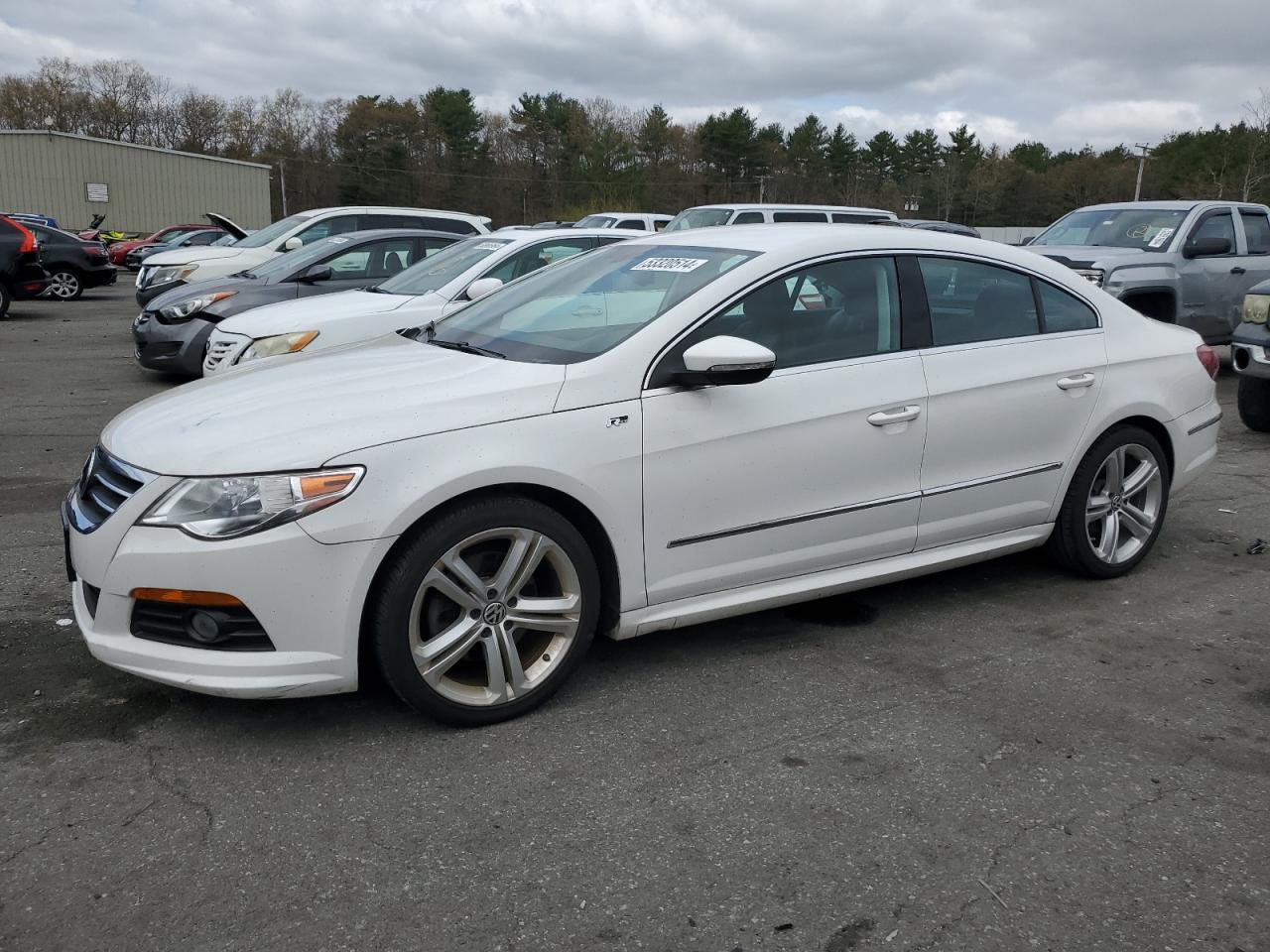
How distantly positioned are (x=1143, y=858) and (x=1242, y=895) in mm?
233

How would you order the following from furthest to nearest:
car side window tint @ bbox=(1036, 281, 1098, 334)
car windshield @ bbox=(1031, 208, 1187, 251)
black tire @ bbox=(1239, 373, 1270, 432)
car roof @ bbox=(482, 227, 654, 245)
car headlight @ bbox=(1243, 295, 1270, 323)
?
car windshield @ bbox=(1031, 208, 1187, 251), car roof @ bbox=(482, 227, 654, 245), black tire @ bbox=(1239, 373, 1270, 432), car headlight @ bbox=(1243, 295, 1270, 323), car side window tint @ bbox=(1036, 281, 1098, 334)

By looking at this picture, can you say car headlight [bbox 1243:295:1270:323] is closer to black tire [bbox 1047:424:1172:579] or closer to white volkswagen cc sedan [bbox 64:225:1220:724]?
white volkswagen cc sedan [bbox 64:225:1220:724]

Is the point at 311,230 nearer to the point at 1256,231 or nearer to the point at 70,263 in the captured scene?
the point at 70,263

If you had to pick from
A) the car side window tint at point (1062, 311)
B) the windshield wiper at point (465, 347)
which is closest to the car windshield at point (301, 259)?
the windshield wiper at point (465, 347)

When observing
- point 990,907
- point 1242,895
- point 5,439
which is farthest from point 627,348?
point 5,439

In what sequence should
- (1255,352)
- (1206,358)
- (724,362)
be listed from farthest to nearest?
(1255,352), (1206,358), (724,362)

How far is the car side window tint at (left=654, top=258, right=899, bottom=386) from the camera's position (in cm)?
394

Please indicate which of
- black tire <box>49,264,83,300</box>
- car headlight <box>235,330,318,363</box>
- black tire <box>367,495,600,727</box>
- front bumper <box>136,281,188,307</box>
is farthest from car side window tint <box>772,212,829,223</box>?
black tire <box>49,264,83,300</box>

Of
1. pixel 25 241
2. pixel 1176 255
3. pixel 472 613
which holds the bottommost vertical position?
pixel 472 613

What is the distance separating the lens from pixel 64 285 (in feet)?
67.5

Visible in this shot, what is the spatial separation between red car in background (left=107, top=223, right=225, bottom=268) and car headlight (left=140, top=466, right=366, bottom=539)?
3101 cm

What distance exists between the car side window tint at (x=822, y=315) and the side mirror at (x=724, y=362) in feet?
0.52

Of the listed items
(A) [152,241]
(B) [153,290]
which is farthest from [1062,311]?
(A) [152,241]

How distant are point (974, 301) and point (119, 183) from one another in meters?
54.0
